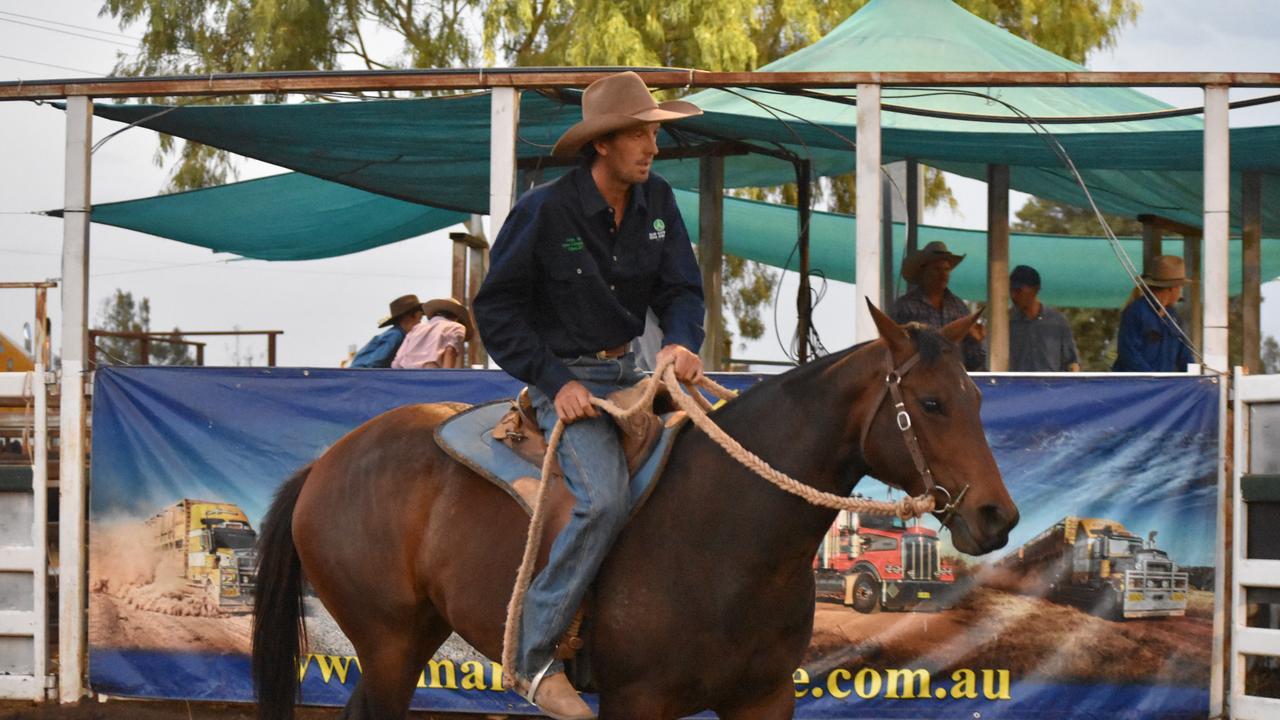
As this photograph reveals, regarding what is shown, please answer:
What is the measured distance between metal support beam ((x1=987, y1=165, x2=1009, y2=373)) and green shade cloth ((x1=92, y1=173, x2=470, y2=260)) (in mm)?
4871

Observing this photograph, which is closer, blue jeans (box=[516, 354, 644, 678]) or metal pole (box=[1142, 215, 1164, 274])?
blue jeans (box=[516, 354, 644, 678])

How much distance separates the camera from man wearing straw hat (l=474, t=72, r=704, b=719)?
426 centimetres

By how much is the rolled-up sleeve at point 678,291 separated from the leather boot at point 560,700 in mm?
1143

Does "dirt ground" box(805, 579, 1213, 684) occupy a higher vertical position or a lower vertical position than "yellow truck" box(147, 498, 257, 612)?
lower

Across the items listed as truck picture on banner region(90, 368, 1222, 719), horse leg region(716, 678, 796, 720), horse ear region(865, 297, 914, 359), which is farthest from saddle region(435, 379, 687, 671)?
truck picture on banner region(90, 368, 1222, 719)

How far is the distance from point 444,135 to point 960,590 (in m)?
4.27

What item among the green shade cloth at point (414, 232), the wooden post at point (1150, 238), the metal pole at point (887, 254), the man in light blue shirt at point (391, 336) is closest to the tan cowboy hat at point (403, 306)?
the man in light blue shirt at point (391, 336)

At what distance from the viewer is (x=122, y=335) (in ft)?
48.9

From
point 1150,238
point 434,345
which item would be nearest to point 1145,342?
point 1150,238

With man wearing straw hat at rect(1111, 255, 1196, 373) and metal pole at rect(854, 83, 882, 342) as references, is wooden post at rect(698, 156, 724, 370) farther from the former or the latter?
metal pole at rect(854, 83, 882, 342)

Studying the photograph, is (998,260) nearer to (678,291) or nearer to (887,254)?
(887,254)

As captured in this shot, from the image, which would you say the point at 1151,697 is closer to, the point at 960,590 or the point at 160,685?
the point at 960,590

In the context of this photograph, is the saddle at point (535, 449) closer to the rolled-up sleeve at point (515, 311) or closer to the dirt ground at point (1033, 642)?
the rolled-up sleeve at point (515, 311)

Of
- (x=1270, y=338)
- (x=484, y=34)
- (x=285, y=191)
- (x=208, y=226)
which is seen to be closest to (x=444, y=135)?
(x=285, y=191)
